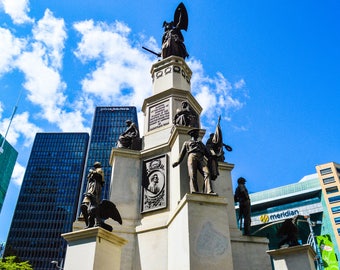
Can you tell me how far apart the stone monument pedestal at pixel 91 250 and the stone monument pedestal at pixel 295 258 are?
4.76 metres

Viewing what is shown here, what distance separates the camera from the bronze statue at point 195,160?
8844mm

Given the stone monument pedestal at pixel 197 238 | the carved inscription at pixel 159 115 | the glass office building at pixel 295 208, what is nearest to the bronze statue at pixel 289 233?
the stone monument pedestal at pixel 197 238

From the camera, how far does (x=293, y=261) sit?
895 cm

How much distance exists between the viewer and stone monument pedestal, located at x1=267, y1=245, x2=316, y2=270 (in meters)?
8.77

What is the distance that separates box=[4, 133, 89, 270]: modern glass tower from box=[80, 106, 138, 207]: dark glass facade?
8388mm

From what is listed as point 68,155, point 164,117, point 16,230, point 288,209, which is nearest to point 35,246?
point 16,230

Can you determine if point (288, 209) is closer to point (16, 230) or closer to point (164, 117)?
point (164, 117)

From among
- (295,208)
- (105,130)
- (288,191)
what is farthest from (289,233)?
(105,130)

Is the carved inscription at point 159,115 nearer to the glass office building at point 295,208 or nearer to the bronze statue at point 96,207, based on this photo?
the bronze statue at point 96,207

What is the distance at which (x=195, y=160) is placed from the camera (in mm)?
9281

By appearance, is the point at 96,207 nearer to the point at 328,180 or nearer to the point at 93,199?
the point at 93,199

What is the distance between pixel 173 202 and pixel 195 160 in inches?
67.1

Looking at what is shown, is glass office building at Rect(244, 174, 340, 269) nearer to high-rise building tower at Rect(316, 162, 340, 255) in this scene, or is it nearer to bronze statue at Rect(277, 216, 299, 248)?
high-rise building tower at Rect(316, 162, 340, 255)

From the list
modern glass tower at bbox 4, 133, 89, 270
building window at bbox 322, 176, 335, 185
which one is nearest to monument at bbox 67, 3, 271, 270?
building window at bbox 322, 176, 335, 185
